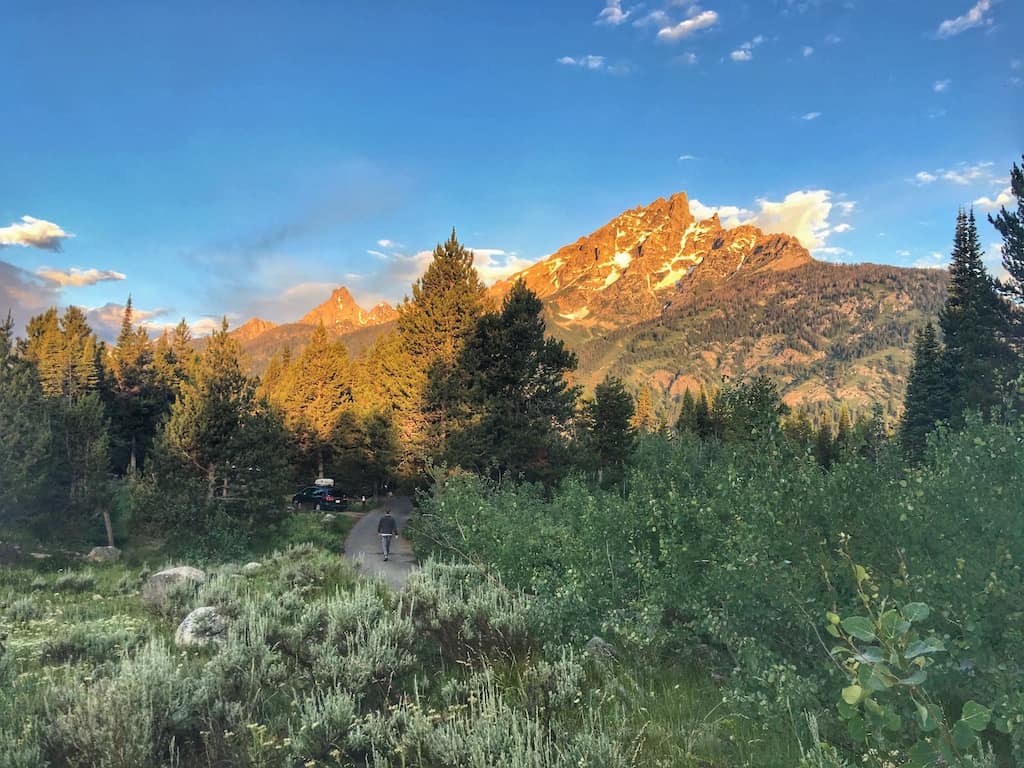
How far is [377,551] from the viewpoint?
2425 centimetres

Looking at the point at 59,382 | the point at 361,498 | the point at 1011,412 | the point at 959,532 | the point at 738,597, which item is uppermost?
the point at 59,382

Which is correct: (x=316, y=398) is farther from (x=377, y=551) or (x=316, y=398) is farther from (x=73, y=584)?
(x=73, y=584)

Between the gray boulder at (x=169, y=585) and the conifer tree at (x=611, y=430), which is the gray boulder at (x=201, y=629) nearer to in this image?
the gray boulder at (x=169, y=585)

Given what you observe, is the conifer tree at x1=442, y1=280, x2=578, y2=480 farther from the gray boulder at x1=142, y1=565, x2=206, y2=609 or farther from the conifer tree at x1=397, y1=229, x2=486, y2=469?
the gray boulder at x1=142, y1=565, x2=206, y2=609

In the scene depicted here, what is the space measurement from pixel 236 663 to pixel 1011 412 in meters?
8.54

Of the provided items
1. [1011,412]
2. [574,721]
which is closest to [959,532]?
[1011,412]

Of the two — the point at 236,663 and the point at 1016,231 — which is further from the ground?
the point at 1016,231

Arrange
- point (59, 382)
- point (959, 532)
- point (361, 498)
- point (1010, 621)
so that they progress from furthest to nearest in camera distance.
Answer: point (59, 382)
point (361, 498)
point (959, 532)
point (1010, 621)

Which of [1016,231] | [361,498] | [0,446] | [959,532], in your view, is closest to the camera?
[959,532]

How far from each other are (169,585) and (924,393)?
2174 inches

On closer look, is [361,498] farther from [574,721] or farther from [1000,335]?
[1000,335]

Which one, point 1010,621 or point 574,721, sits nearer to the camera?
point 1010,621

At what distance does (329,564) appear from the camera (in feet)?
52.7

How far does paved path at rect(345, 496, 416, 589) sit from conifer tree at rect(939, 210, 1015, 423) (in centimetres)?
2900
